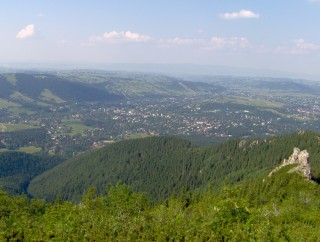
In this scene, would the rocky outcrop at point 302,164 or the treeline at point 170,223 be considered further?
the rocky outcrop at point 302,164

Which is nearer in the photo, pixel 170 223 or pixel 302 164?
pixel 170 223

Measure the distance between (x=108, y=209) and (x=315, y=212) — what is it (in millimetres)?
42516

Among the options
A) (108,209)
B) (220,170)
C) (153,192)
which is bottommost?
(153,192)

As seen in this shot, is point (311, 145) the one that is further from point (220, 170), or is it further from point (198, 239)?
point (198, 239)

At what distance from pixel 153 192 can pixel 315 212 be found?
122m

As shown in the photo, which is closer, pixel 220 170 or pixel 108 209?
pixel 108 209

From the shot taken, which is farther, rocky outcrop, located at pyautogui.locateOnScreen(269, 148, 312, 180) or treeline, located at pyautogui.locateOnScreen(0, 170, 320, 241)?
rocky outcrop, located at pyautogui.locateOnScreen(269, 148, 312, 180)

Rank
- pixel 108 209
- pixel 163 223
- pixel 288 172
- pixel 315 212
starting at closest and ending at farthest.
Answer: pixel 163 223 < pixel 315 212 < pixel 108 209 < pixel 288 172

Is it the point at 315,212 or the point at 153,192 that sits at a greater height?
the point at 315,212

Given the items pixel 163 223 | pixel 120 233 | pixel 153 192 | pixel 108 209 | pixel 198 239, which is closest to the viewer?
pixel 198 239

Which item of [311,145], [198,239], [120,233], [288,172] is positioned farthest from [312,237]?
[311,145]

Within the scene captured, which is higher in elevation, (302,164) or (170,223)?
(302,164)

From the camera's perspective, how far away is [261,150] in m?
190

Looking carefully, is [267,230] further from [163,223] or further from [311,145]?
[311,145]
